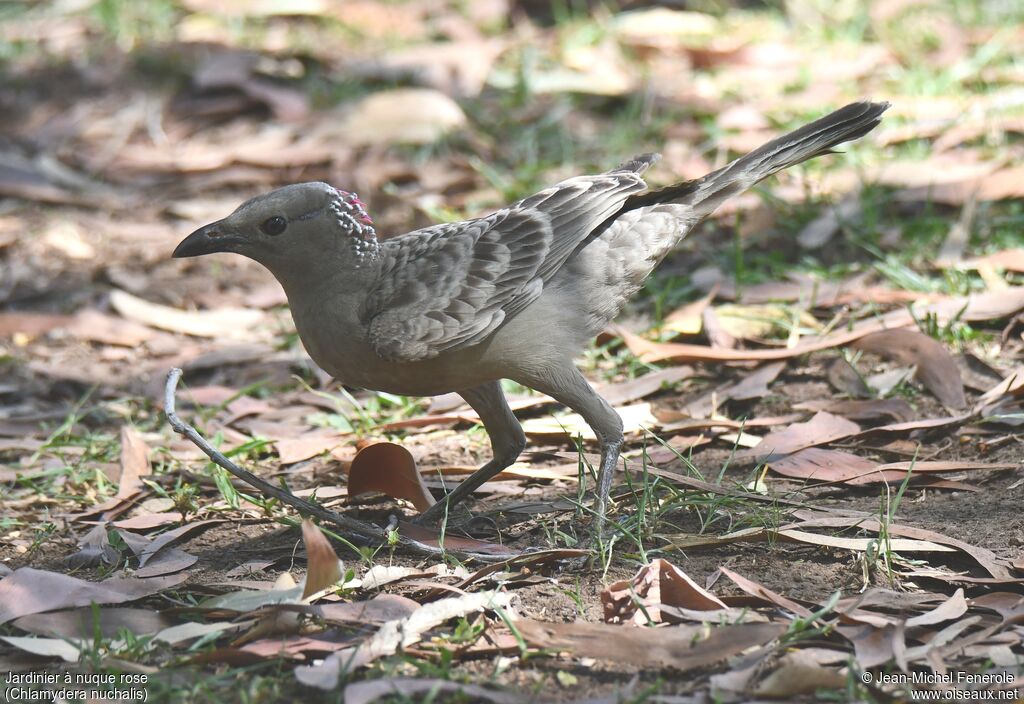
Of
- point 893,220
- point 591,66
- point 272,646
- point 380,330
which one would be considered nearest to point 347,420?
point 380,330

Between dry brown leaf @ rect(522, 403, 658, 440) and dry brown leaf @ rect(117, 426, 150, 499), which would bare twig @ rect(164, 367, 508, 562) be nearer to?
dry brown leaf @ rect(117, 426, 150, 499)

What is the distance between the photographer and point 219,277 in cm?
738

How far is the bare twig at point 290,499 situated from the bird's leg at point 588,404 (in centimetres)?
69

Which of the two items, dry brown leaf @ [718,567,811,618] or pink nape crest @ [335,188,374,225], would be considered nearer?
dry brown leaf @ [718,567,811,618]

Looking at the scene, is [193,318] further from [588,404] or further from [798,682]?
[798,682]

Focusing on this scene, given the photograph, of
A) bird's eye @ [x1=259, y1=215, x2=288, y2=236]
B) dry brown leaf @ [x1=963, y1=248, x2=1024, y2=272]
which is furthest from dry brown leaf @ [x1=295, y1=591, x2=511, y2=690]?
dry brown leaf @ [x1=963, y1=248, x2=1024, y2=272]

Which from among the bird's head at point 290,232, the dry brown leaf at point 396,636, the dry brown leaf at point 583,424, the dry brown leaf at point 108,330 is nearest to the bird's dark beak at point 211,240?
the bird's head at point 290,232

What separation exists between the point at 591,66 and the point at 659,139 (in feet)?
4.67

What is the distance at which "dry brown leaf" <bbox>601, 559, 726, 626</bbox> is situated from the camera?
3.54m

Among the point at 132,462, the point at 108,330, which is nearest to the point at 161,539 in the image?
the point at 132,462

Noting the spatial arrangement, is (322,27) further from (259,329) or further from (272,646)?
(272,646)

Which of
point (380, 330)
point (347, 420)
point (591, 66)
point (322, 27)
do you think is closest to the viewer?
point (380, 330)

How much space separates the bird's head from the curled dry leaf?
0.73 meters

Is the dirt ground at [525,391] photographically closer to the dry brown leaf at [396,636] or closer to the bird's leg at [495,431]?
the dry brown leaf at [396,636]
